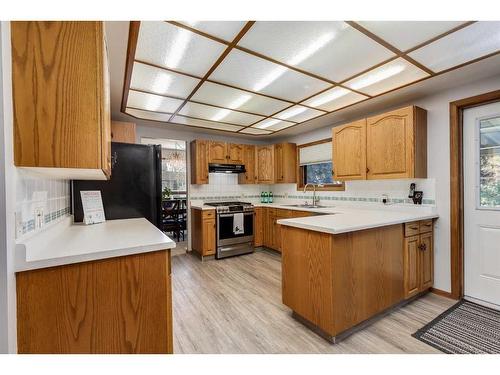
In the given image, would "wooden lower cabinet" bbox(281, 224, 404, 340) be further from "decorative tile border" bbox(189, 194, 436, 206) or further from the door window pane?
the door window pane

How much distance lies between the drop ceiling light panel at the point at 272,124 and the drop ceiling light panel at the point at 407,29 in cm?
203

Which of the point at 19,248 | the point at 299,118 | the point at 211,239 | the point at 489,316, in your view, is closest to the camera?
the point at 19,248

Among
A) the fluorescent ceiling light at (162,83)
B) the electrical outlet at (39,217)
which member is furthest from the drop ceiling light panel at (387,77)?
the electrical outlet at (39,217)

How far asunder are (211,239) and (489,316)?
3324 mm

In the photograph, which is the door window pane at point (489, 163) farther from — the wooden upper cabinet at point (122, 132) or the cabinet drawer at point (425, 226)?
the wooden upper cabinet at point (122, 132)

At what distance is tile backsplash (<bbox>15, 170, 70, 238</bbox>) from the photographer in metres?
1.01

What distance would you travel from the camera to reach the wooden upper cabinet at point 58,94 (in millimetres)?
915

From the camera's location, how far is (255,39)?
1590 millimetres

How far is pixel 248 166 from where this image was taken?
4.64 meters

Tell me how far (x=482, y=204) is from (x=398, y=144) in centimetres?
99

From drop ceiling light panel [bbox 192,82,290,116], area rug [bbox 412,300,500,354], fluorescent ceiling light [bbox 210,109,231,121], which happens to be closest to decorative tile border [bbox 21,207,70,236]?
drop ceiling light panel [bbox 192,82,290,116]

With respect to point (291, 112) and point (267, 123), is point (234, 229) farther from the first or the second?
point (291, 112)
